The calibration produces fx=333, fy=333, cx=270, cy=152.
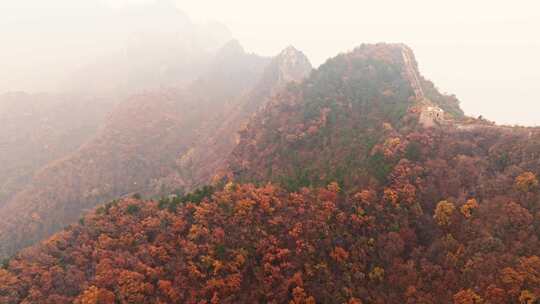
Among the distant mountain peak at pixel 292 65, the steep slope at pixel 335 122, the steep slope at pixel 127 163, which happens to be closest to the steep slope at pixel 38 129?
the steep slope at pixel 127 163

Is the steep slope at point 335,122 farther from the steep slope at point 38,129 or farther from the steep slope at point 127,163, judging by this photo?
the steep slope at point 38,129

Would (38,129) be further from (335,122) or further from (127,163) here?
(335,122)

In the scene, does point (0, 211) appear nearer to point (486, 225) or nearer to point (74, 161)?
point (74, 161)

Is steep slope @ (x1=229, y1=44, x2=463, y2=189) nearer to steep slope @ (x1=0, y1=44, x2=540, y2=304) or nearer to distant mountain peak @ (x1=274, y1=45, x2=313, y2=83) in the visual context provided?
steep slope @ (x1=0, y1=44, x2=540, y2=304)

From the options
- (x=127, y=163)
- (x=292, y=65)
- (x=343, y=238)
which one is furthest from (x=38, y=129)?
(x=343, y=238)

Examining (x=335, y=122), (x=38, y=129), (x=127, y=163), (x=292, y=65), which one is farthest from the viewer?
(x=38, y=129)

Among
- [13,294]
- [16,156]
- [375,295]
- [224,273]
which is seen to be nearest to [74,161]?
[16,156]
